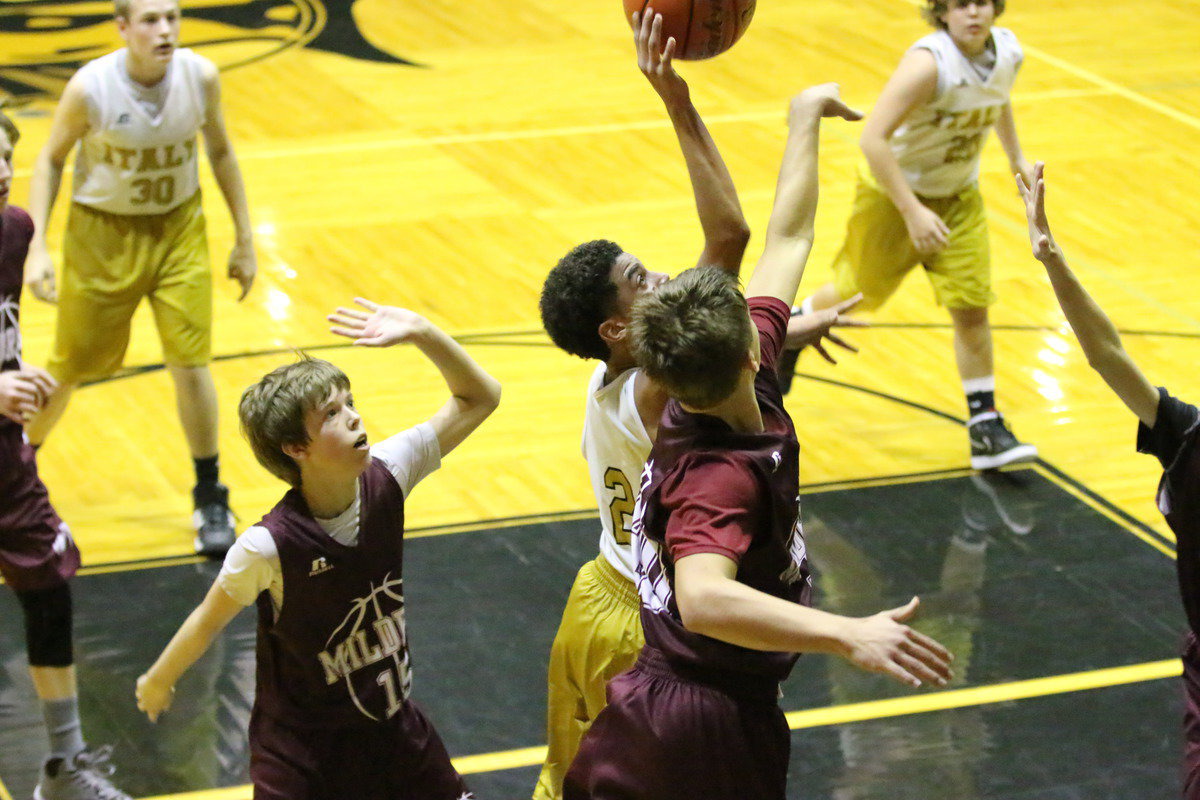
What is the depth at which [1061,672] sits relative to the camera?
513cm

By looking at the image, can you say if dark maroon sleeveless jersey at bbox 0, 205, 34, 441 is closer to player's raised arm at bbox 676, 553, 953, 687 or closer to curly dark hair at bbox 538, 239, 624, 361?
curly dark hair at bbox 538, 239, 624, 361

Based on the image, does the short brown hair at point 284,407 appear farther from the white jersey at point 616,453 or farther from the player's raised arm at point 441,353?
the white jersey at point 616,453

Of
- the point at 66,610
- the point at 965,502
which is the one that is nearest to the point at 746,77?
the point at 965,502

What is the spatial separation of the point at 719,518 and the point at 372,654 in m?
0.97

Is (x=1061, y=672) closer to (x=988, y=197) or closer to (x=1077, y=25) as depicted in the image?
(x=988, y=197)

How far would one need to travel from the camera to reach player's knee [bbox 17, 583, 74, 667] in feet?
14.5

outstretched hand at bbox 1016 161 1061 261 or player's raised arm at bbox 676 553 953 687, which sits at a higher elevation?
outstretched hand at bbox 1016 161 1061 261

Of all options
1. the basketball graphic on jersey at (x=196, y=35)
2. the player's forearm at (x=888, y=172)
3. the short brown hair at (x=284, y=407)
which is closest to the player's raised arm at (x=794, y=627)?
the short brown hair at (x=284, y=407)

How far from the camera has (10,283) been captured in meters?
4.40

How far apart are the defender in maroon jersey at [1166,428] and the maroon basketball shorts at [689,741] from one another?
83cm

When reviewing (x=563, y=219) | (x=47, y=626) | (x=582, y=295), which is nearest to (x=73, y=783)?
(x=47, y=626)

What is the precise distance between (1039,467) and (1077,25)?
7099 millimetres

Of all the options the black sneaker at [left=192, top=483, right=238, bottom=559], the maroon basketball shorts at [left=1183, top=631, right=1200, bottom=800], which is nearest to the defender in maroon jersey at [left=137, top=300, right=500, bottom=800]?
the maroon basketball shorts at [left=1183, top=631, right=1200, bottom=800]

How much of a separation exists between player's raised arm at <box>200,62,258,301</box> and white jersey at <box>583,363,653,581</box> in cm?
244
